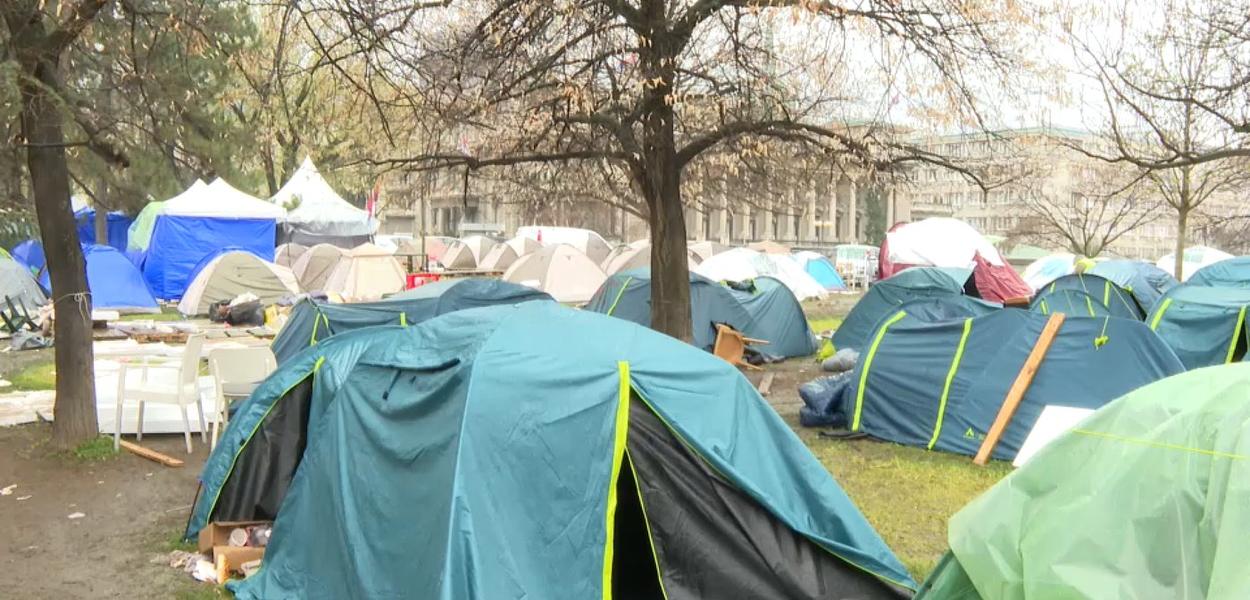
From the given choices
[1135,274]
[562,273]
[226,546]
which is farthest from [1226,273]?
[226,546]

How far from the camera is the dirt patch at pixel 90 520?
18.8 ft

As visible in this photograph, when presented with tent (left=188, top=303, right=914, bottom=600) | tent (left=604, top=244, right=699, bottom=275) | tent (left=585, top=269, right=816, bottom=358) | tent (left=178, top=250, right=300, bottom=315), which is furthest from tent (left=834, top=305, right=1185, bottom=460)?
tent (left=604, top=244, right=699, bottom=275)

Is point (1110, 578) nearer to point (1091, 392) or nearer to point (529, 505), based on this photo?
point (529, 505)

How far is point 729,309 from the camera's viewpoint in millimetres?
14641

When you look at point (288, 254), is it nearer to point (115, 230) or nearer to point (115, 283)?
point (115, 283)

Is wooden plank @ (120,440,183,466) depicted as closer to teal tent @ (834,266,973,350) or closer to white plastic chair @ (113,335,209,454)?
white plastic chair @ (113,335,209,454)

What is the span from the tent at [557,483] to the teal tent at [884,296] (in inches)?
379

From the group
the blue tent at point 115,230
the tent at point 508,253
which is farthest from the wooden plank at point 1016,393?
the blue tent at point 115,230

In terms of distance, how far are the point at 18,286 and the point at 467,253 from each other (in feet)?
51.5

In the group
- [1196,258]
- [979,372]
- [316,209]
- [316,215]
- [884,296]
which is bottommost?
[979,372]

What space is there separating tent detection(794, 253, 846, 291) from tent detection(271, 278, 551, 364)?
2081 cm

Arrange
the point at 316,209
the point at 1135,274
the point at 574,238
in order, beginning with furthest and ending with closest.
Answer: the point at 574,238, the point at 316,209, the point at 1135,274

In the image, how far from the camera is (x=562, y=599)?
15.0ft

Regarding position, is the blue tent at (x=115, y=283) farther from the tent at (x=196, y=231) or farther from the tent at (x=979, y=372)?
the tent at (x=979, y=372)
